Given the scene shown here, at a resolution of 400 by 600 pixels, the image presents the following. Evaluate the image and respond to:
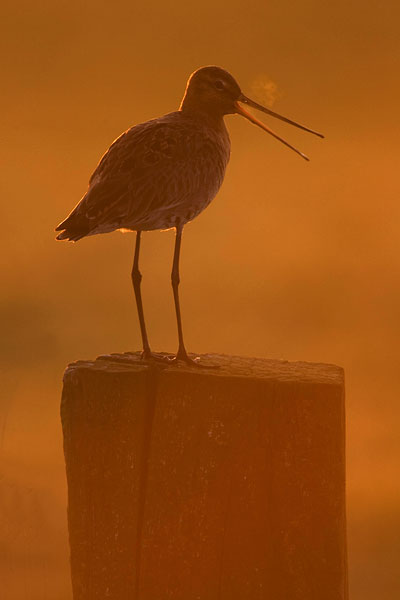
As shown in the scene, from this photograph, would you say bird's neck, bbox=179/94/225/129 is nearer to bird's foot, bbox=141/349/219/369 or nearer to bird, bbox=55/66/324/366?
bird, bbox=55/66/324/366

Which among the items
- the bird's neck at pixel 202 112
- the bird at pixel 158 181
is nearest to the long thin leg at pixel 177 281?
the bird at pixel 158 181

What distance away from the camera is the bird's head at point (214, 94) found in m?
7.27

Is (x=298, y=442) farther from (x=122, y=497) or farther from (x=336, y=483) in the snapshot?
(x=122, y=497)

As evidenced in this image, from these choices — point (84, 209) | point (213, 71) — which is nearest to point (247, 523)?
point (84, 209)

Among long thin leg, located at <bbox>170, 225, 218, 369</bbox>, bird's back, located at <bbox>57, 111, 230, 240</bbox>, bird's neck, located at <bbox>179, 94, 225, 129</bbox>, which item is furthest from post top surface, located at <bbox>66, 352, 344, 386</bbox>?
bird's neck, located at <bbox>179, 94, 225, 129</bbox>

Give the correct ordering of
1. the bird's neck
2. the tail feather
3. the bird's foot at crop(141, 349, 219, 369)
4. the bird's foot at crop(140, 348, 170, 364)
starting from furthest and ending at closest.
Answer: the bird's neck → the tail feather → the bird's foot at crop(140, 348, 170, 364) → the bird's foot at crop(141, 349, 219, 369)

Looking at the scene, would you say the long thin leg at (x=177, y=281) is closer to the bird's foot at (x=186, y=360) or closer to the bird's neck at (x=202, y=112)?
the bird's foot at (x=186, y=360)

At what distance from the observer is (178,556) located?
196 inches

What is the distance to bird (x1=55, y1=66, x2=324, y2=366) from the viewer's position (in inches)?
247

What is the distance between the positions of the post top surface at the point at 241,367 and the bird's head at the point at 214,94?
2.23 m

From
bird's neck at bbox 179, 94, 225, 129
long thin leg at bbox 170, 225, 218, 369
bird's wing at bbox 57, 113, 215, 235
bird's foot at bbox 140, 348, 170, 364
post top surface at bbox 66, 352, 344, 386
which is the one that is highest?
bird's neck at bbox 179, 94, 225, 129

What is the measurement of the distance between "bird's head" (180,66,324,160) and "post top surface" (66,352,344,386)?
2230mm

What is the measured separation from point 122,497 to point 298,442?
3.60ft

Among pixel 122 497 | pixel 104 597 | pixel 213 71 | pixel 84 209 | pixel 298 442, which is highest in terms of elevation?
pixel 213 71
